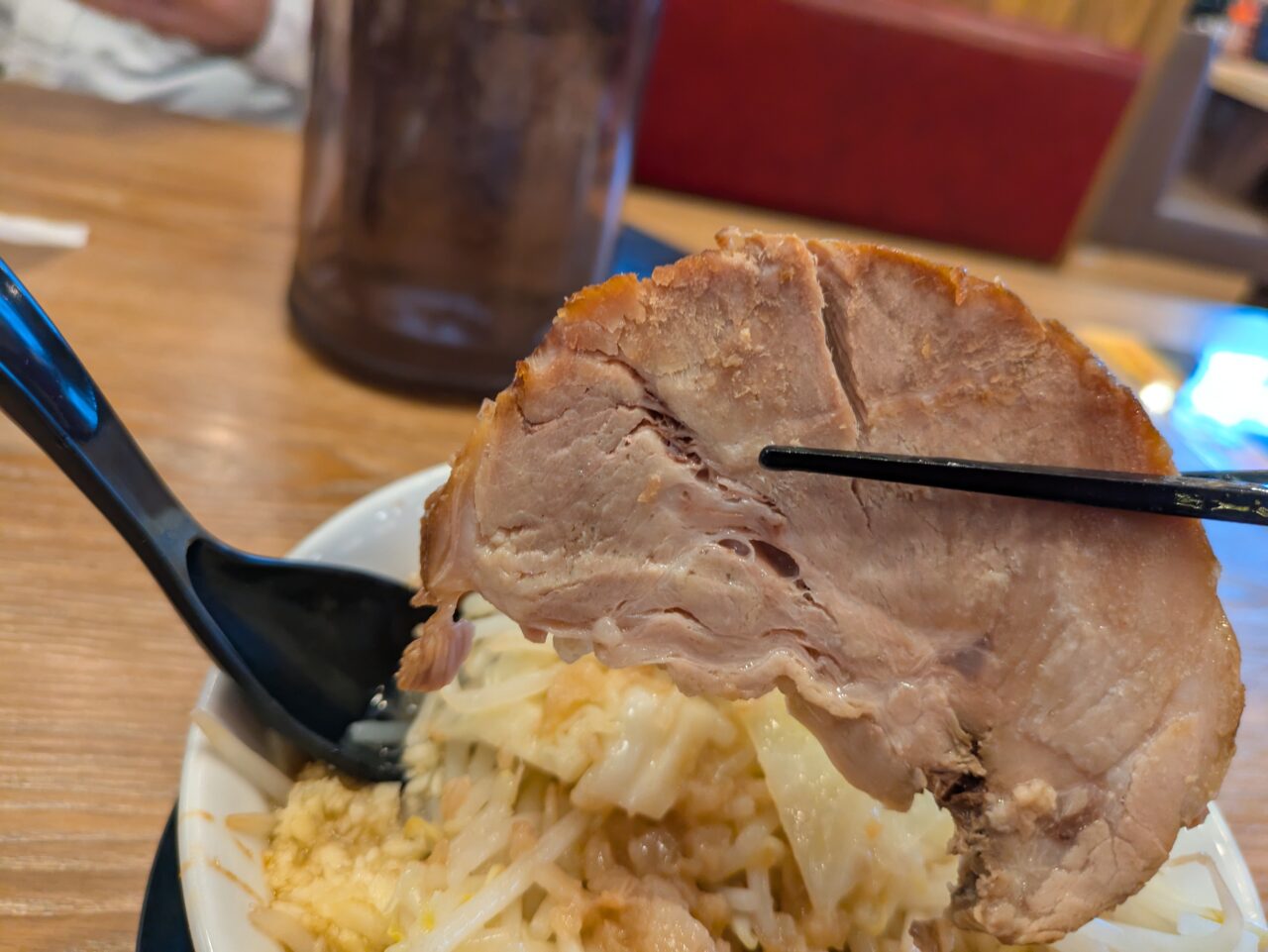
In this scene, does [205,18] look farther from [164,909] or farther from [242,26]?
Answer: [164,909]

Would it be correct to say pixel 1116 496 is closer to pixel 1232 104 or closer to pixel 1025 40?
pixel 1025 40

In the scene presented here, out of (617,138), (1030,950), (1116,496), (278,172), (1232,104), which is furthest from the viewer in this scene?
(1232,104)

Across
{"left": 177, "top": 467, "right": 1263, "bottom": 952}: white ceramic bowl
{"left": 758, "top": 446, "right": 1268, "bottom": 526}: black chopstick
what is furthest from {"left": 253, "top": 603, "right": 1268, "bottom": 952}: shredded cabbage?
{"left": 758, "top": 446, "right": 1268, "bottom": 526}: black chopstick

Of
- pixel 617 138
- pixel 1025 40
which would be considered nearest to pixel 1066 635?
pixel 617 138

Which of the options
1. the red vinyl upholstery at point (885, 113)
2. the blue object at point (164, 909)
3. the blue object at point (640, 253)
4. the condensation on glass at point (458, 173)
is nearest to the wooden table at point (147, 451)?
the blue object at point (164, 909)

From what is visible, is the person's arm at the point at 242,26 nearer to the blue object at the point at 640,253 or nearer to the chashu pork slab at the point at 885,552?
the blue object at the point at 640,253

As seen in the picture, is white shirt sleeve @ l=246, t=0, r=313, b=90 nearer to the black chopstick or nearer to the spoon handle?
the spoon handle

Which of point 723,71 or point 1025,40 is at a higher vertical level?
point 1025,40
